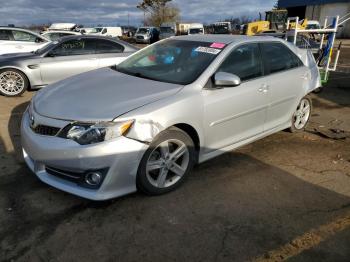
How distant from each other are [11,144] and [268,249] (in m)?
3.71

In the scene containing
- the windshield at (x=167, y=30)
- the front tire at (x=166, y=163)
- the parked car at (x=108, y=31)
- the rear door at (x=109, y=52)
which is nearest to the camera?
the front tire at (x=166, y=163)

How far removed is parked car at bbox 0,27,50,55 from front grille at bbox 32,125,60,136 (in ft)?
27.2

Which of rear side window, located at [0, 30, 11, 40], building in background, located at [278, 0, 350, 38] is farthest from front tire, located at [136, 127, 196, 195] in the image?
building in background, located at [278, 0, 350, 38]

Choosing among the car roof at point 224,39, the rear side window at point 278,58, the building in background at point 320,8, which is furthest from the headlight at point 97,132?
the building in background at point 320,8

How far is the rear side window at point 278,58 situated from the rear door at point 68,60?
4663 millimetres

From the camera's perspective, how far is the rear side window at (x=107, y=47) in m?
8.17

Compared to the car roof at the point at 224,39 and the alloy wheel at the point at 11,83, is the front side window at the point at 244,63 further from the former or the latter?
the alloy wheel at the point at 11,83

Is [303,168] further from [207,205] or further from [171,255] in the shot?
[171,255]

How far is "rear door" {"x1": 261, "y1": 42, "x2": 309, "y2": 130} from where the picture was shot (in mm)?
4488

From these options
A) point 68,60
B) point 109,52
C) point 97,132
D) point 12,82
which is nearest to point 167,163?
point 97,132

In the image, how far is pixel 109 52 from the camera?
823 centimetres

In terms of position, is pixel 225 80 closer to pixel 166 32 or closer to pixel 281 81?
pixel 281 81

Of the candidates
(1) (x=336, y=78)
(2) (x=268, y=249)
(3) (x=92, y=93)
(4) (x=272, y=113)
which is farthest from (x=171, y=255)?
(1) (x=336, y=78)

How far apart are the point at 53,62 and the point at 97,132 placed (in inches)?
213
